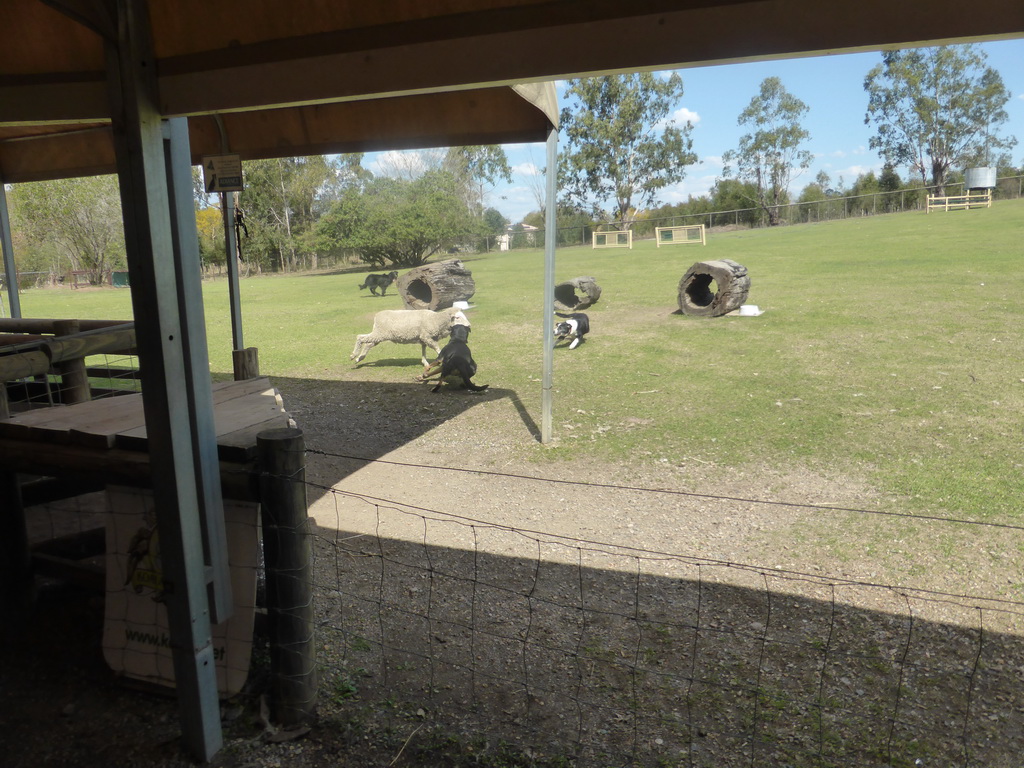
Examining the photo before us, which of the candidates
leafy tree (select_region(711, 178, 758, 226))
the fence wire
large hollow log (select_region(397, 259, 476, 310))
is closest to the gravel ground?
the fence wire

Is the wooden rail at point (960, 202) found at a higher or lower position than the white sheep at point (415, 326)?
higher

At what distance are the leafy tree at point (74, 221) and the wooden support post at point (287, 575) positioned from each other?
34690mm

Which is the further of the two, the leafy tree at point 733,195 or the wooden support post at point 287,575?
the leafy tree at point 733,195

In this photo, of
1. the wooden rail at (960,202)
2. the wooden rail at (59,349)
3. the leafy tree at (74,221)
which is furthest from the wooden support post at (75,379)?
the wooden rail at (960,202)

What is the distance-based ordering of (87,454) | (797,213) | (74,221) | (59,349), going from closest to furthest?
1. (87,454)
2. (59,349)
3. (74,221)
4. (797,213)

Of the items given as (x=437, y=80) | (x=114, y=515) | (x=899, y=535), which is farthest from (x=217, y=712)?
(x=899, y=535)

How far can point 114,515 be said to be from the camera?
305 centimetres

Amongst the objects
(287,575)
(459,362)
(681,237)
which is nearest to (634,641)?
(287,575)

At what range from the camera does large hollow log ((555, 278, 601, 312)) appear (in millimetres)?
16062

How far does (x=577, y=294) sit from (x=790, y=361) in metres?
6.98

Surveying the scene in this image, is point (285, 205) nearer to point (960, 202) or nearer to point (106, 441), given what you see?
point (960, 202)

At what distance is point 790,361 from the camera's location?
1026cm

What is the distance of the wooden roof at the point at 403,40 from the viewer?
6.23 ft

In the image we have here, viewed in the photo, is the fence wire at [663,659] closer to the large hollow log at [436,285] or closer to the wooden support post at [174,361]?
the wooden support post at [174,361]
